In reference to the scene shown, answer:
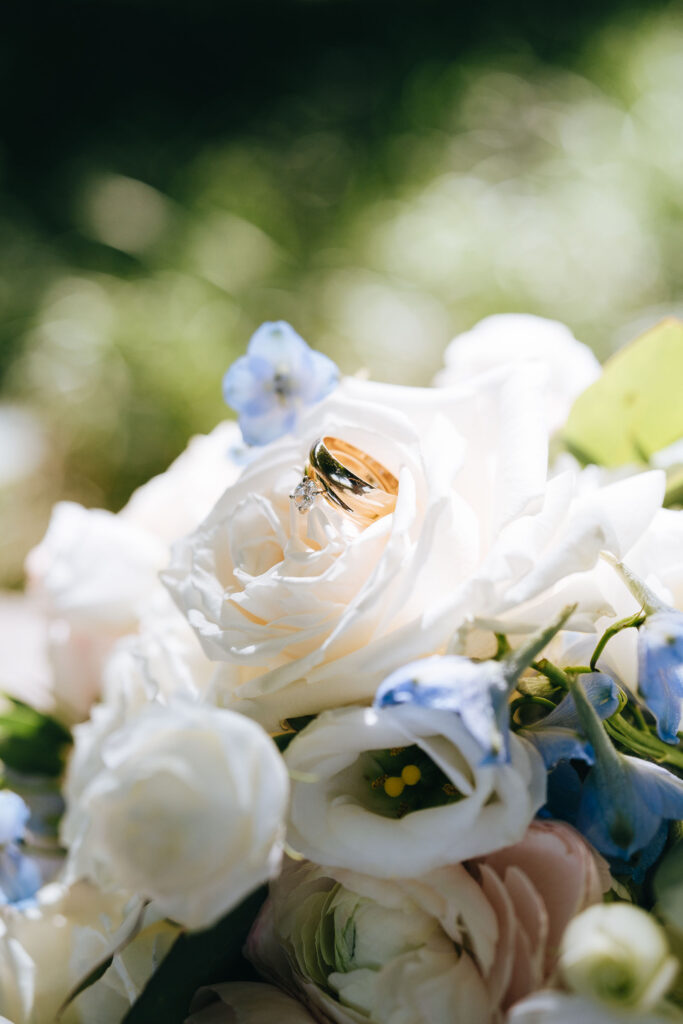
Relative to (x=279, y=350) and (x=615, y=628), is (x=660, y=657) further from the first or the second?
(x=279, y=350)

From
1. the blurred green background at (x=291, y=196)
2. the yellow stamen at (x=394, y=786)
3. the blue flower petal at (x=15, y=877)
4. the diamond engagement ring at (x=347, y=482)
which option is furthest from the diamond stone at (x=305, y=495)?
the blurred green background at (x=291, y=196)

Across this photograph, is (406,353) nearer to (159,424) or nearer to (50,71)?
(159,424)

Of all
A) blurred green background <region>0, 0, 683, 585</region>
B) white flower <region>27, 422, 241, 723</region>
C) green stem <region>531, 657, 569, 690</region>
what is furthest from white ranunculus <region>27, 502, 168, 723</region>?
blurred green background <region>0, 0, 683, 585</region>

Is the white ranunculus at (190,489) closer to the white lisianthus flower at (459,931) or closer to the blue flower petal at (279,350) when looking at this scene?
the blue flower petal at (279,350)

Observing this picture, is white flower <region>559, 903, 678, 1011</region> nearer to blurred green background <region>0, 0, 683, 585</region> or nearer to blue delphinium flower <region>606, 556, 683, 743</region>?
blue delphinium flower <region>606, 556, 683, 743</region>

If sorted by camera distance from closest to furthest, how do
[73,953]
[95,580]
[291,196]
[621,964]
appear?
[621,964], [73,953], [95,580], [291,196]

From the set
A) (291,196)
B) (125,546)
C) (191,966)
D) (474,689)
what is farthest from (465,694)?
(291,196)
